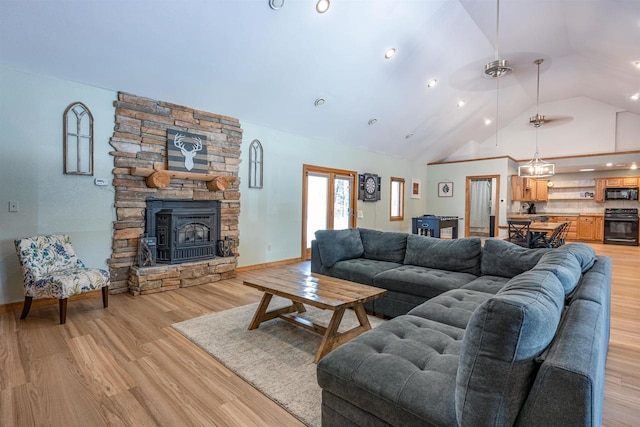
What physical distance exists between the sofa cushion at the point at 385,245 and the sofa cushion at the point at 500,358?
288cm

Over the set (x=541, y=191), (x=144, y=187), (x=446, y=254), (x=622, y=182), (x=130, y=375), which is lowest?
(x=130, y=375)

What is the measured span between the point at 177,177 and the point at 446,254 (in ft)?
12.0

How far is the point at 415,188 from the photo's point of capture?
9.82m

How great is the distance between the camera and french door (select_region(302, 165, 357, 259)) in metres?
6.38

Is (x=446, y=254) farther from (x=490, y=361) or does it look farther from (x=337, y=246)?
(x=490, y=361)

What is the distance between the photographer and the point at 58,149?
3.64 meters

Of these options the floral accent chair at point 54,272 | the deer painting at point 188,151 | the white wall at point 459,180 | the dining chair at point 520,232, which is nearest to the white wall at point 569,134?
the white wall at point 459,180

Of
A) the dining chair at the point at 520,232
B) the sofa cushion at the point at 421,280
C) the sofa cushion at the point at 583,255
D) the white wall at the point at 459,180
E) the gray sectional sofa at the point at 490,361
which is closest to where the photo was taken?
the gray sectional sofa at the point at 490,361

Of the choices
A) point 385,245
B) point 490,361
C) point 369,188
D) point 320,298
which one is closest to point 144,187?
point 320,298

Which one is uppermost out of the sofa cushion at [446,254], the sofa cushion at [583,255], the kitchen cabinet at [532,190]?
the kitchen cabinet at [532,190]

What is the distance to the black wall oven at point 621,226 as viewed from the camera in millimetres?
8523

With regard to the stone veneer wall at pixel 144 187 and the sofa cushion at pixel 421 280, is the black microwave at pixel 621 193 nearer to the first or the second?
the sofa cushion at pixel 421 280

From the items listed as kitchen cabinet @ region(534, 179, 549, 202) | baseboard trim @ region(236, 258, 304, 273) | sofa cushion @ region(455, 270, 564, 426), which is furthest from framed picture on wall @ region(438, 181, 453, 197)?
sofa cushion @ region(455, 270, 564, 426)

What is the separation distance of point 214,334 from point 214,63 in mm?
3251
